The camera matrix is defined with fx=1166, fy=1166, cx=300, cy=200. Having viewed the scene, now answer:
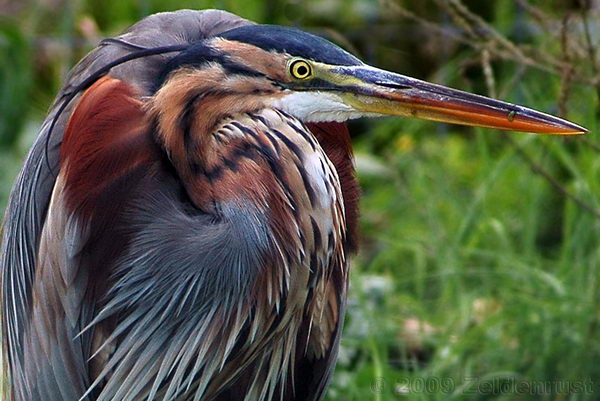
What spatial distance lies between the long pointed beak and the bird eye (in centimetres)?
5

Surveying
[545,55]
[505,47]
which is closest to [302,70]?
[505,47]

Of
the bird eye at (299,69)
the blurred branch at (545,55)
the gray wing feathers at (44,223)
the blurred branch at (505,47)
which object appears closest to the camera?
the bird eye at (299,69)

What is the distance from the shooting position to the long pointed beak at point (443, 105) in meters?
1.93

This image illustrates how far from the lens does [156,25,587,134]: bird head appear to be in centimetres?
192

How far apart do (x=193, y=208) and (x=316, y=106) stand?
297 millimetres

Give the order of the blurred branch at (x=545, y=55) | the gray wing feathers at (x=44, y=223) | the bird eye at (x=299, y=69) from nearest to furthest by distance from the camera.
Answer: the bird eye at (x=299, y=69) → the gray wing feathers at (x=44, y=223) → the blurred branch at (x=545, y=55)

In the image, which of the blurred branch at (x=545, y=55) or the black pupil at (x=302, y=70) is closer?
the black pupil at (x=302, y=70)

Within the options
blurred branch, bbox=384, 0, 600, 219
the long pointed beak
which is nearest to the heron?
the long pointed beak

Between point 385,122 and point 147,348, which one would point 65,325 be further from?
point 385,122

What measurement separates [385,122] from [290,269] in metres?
2.45

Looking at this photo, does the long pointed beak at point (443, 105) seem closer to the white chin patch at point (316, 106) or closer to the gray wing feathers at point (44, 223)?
the white chin patch at point (316, 106)

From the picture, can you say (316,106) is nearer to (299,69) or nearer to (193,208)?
(299,69)

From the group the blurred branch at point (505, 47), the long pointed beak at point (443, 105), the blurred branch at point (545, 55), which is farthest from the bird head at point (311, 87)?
the blurred branch at point (505, 47)

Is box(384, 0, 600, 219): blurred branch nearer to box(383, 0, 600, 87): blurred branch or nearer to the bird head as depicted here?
box(383, 0, 600, 87): blurred branch
